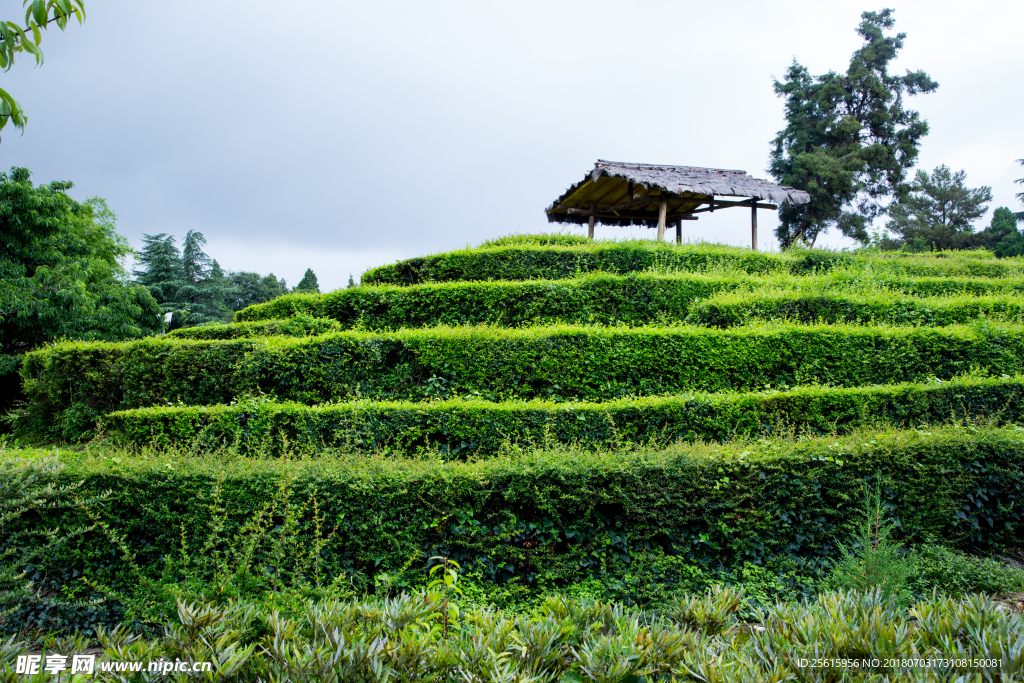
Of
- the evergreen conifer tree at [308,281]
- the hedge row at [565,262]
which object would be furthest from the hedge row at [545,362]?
the evergreen conifer tree at [308,281]

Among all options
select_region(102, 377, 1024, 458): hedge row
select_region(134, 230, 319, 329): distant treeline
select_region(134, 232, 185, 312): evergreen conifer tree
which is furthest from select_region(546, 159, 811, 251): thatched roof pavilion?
select_region(134, 232, 185, 312): evergreen conifer tree

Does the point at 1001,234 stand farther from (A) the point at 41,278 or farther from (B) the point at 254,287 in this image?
(B) the point at 254,287

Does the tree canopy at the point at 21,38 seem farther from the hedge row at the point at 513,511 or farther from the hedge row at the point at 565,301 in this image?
the hedge row at the point at 565,301

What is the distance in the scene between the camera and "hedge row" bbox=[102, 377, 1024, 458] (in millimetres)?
6852

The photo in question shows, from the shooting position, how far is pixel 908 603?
433 centimetres

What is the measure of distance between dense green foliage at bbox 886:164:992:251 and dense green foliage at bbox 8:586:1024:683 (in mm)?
41527

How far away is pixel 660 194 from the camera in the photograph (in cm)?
1636

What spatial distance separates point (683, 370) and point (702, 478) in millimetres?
3811

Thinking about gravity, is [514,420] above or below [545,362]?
below

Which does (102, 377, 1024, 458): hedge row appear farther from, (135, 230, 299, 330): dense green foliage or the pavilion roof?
(135, 230, 299, 330): dense green foliage

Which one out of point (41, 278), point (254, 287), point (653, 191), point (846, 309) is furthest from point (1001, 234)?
point (254, 287)

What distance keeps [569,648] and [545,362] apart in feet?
18.9

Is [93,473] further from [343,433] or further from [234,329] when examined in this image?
[234,329]

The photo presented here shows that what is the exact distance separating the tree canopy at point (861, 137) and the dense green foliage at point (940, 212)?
3.45m
